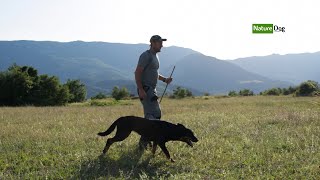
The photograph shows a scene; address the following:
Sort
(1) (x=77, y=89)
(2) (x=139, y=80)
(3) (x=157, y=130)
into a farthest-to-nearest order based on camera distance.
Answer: (1) (x=77, y=89)
(2) (x=139, y=80)
(3) (x=157, y=130)

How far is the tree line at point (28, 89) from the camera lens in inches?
1807

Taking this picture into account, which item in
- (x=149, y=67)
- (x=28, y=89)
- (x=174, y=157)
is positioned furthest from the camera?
(x=28, y=89)

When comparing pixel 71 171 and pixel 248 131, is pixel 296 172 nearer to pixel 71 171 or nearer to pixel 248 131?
pixel 71 171

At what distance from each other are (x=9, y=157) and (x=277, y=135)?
6821 mm

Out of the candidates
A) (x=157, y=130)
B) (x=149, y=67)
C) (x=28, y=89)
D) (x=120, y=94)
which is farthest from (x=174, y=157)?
(x=120, y=94)

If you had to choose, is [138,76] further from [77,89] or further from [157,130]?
[77,89]

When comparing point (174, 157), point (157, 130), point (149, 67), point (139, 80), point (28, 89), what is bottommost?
point (28, 89)

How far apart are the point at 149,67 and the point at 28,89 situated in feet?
133

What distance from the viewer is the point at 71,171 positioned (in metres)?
7.24

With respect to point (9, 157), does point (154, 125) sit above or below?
above

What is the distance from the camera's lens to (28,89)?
46500 millimetres

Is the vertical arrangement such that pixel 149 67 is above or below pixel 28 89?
above

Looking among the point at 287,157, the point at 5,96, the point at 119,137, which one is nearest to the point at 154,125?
the point at 119,137

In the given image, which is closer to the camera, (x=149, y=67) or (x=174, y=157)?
(x=174, y=157)
